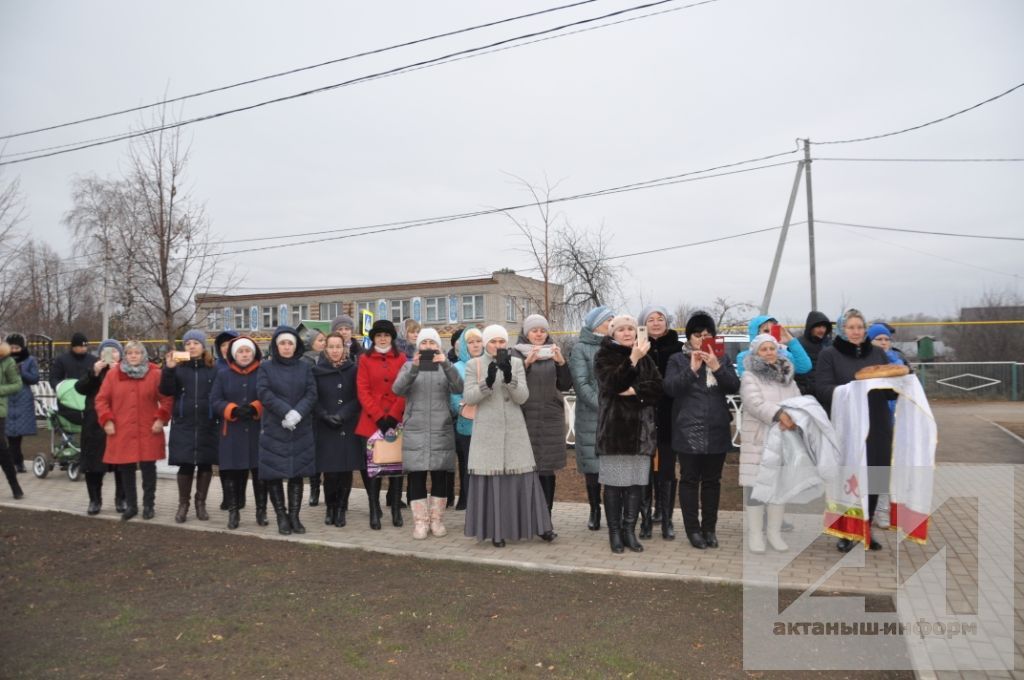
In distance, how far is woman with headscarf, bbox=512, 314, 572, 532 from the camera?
684 cm

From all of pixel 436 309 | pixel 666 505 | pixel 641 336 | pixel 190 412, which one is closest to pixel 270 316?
pixel 436 309

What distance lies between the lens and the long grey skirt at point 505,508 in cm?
657

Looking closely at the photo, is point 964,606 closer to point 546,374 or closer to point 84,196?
point 546,374

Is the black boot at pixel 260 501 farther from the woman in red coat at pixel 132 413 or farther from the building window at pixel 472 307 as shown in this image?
the building window at pixel 472 307

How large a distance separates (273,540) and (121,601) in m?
1.86

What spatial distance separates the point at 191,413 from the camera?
7.72m

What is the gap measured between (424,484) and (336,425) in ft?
3.77

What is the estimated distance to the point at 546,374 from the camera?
691 cm

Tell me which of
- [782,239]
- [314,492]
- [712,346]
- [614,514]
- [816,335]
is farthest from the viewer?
[782,239]

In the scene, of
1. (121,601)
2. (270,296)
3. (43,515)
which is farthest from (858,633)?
(270,296)

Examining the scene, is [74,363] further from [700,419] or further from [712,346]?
[712,346]

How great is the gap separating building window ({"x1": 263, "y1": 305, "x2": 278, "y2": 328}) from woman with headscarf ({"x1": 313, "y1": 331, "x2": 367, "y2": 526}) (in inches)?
2153

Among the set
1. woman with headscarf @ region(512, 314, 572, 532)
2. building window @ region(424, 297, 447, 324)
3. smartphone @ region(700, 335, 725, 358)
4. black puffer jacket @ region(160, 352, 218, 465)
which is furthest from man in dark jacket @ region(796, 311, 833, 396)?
building window @ region(424, 297, 447, 324)

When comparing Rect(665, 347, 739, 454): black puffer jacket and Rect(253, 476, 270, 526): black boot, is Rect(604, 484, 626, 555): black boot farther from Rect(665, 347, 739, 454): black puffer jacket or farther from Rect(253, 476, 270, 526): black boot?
Rect(253, 476, 270, 526): black boot
